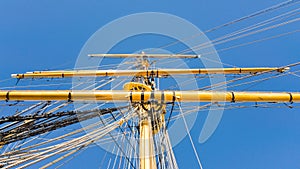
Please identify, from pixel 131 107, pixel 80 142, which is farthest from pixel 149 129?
pixel 80 142

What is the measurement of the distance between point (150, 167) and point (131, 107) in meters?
1.48

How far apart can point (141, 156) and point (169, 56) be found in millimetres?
6038

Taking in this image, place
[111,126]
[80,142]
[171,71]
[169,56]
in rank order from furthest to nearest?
[169,56], [171,71], [111,126], [80,142]

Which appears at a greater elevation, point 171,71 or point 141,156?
point 171,71

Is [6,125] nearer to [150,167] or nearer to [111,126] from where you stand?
[111,126]

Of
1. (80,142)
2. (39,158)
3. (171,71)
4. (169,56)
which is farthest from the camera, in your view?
(169,56)

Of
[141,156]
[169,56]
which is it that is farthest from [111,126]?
[169,56]

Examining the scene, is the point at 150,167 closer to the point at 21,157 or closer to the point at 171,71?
the point at 21,157

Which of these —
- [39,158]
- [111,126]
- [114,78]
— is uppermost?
[114,78]

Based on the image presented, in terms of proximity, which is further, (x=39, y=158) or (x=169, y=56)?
(x=169, y=56)

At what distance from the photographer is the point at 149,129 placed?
571 centimetres

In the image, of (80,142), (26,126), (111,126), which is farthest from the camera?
(111,126)

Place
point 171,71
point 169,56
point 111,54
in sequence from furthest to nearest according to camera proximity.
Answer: point 111,54, point 169,56, point 171,71

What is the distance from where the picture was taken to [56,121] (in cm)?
502
